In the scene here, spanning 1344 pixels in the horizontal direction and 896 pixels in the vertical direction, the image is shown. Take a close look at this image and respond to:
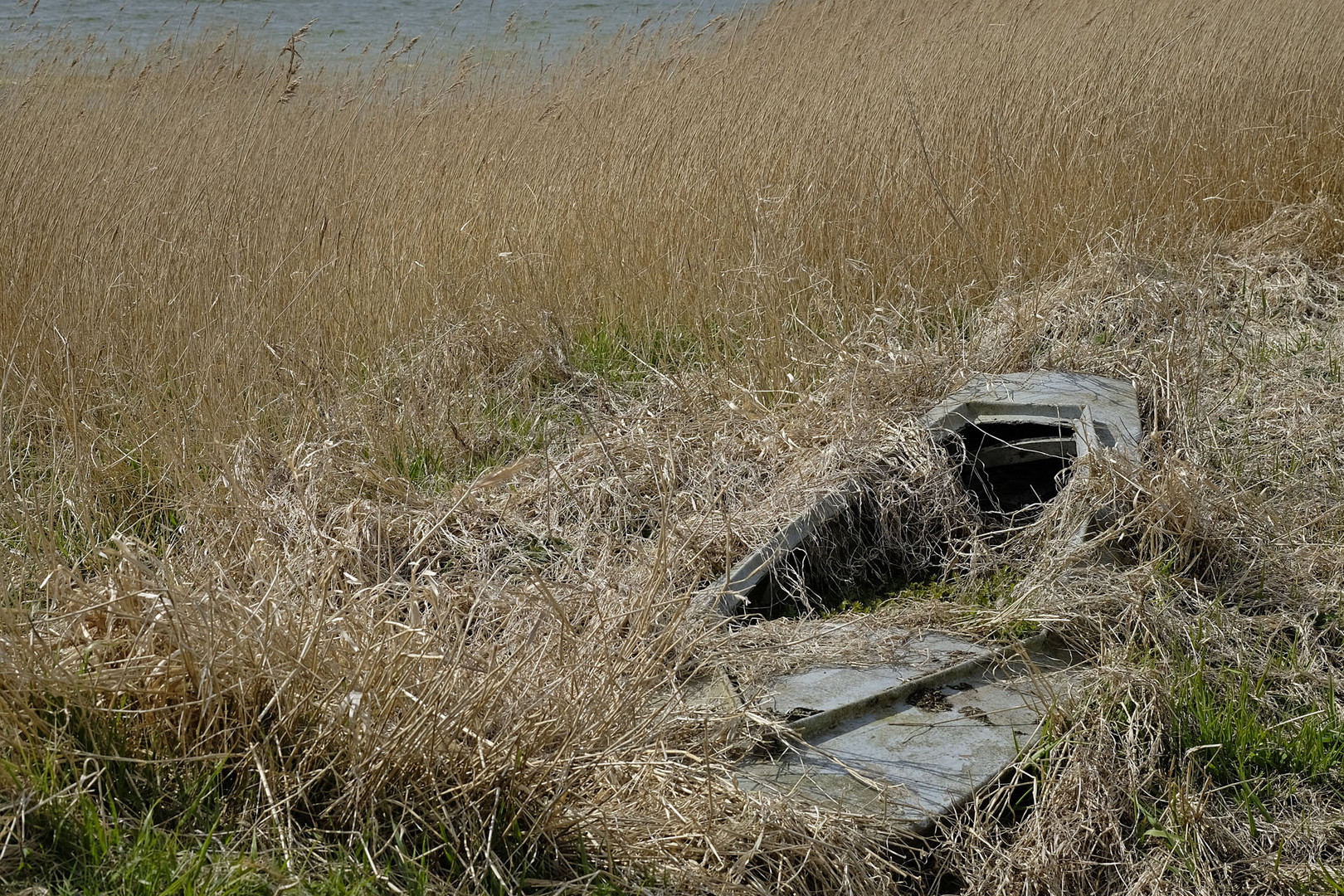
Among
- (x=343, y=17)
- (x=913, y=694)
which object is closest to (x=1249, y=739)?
(x=913, y=694)

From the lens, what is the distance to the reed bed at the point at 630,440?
2102 millimetres

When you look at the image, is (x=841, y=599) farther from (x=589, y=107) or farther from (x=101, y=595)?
(x=589, y=107)

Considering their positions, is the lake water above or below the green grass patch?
above

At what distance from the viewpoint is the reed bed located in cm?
210

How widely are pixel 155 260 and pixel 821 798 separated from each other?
4021 mm

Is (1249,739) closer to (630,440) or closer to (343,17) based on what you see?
(630,440)

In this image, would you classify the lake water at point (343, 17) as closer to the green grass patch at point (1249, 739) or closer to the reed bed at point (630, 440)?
the reed bed at point (630, 440)

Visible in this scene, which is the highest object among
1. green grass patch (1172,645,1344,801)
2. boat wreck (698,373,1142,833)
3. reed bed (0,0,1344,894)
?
reed bed (0,0,1344,894)

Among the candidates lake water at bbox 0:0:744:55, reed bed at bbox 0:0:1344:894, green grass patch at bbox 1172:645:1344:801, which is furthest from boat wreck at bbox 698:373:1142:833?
lake water at bbox 0:0:744:55

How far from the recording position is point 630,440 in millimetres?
4000

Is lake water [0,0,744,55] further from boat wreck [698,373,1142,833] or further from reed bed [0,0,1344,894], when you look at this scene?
boat wreck [698,373,1142,833]

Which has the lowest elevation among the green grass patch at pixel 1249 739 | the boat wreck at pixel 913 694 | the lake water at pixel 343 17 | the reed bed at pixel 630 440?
the green grass patch at pixel 1249 739

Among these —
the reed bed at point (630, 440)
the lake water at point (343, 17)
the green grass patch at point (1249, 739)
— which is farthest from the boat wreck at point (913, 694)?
the lake water at point (343, 17)

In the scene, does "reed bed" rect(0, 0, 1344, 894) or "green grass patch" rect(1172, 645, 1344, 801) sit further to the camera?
"green grass patch" rect(1172, 645, 1344, 801)
